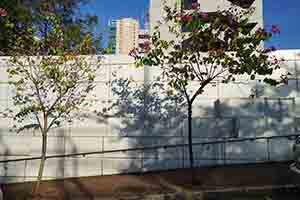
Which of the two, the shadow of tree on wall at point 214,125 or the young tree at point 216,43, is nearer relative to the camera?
the young tree at point 216,43

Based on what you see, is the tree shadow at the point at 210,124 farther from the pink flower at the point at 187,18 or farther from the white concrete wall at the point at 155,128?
the pink flower at the point at 187,18

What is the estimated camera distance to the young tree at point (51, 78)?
7.94 metres

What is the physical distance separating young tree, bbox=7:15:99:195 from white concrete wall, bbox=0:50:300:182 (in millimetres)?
402

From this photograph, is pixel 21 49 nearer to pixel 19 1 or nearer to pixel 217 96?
pixel 217 96

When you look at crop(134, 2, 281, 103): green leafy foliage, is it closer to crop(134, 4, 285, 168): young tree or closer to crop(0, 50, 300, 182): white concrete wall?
crop(134, 4, 285, 168): young tree

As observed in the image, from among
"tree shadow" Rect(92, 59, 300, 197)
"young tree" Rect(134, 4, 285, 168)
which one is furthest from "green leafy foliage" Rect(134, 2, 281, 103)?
"tree shadow" Rect(92, 59, 300, 197)

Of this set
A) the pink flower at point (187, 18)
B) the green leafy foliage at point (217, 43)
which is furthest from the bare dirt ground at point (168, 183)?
the pink flower at point (187, 18)

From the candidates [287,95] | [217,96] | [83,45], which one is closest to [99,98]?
[83,45]

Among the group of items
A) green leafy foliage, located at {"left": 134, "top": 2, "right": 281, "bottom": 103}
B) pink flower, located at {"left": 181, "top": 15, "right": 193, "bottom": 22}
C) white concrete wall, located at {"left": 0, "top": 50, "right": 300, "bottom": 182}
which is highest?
pink flower, located at {"left": 181, "top": 15, "right": 193, "bottom": 22}

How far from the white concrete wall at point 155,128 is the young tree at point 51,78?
402 millimetres

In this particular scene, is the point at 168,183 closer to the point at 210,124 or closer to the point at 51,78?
the point at 210,124

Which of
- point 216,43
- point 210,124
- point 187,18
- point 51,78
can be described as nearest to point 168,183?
point 210,124

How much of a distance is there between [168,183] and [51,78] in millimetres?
3648

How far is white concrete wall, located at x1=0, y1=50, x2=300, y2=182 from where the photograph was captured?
9602mm
